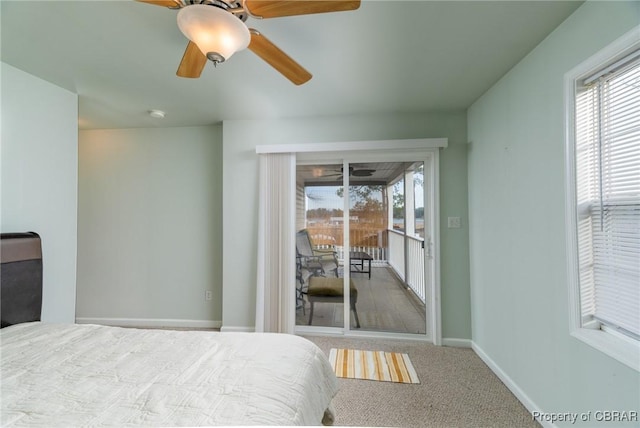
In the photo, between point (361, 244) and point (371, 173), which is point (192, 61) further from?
point (361, 244)

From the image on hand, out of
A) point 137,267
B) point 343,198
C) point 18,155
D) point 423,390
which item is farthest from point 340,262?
point 18,155

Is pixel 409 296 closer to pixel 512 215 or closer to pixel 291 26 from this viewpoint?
pixel 512 215

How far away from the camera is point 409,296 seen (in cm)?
291

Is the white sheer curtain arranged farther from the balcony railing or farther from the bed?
the bed

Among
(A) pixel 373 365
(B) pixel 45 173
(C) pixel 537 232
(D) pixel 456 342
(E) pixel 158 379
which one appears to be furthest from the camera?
(D) pixel 456 342

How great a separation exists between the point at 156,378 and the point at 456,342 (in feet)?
8.95

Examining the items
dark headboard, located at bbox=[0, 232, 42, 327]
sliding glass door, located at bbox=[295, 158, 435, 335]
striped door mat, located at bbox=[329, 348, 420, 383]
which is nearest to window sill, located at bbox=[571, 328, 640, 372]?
striped door mat, located at bbox=[329, 348, 420, 383]

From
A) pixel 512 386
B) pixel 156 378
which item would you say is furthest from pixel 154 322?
pixel 512 386

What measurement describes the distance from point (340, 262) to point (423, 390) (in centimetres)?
140

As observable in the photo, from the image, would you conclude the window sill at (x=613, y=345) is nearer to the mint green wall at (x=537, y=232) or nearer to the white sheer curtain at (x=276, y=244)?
the mint green wall at (x=537, y=232)

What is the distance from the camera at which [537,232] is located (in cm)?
166

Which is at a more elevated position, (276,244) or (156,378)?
(276,244)

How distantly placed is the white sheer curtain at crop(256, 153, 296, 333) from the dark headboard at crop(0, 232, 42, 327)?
1.71m

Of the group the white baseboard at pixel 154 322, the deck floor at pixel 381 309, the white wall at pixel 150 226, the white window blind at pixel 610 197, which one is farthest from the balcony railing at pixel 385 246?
the white baseboard at pixel 154 322
